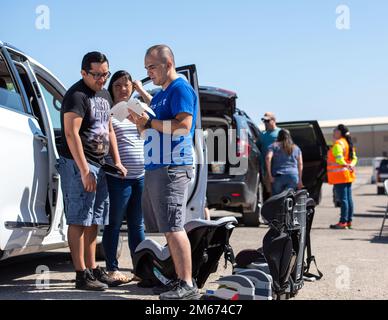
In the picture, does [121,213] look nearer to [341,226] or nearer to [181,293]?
[181,293]

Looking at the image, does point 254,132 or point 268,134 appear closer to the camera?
point 268,134

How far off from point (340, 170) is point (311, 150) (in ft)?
4.91

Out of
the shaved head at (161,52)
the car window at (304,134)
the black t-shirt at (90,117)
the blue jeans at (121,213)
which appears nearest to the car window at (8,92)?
the black t-shirt at (90,117)

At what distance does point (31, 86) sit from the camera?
17.2 ft

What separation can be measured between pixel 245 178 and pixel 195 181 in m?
3.90

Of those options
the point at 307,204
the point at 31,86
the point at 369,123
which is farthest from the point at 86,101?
the point at 369,123

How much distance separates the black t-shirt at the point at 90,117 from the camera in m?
4.66

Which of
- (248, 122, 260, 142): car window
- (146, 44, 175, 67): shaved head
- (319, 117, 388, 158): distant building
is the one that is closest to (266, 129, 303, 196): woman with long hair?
(248, 122, 260, 142): car window

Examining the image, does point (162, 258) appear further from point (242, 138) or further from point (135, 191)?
point (242, 138)

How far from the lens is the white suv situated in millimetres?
4504

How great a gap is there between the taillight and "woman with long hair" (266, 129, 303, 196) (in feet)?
1.33

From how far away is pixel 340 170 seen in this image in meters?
9.82

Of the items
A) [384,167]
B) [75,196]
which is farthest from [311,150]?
[384,167]

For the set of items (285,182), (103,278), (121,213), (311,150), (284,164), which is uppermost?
(311,150)
